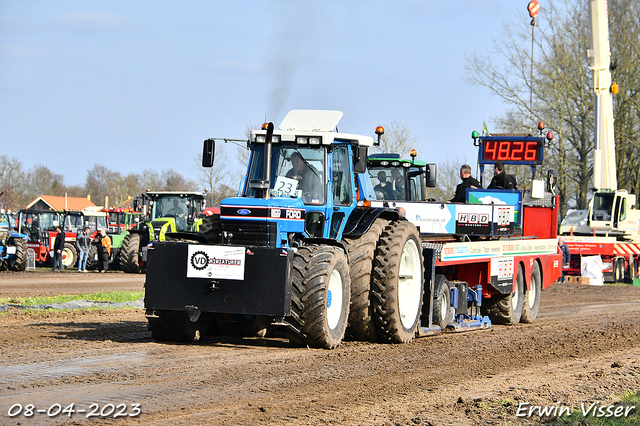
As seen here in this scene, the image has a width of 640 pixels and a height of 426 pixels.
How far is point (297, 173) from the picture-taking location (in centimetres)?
998

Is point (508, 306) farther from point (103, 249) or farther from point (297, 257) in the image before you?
point (103, 249)

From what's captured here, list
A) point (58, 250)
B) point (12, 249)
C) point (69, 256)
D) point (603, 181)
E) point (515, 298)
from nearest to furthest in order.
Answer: point (515, 298) → point (12, 249) → point (58, 250) → point (69, 256) → point (603, 181)

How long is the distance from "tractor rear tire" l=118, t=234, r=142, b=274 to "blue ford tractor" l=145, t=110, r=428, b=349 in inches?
700

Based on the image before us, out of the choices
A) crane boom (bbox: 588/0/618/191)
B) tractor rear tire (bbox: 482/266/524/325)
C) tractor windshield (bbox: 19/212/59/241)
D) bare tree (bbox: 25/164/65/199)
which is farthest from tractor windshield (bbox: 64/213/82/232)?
bare tree (bbox: 25/164/65/199)

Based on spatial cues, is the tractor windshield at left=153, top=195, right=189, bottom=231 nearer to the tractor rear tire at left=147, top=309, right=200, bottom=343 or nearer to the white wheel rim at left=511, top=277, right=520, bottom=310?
the white wheel rim at left=511, top=277, right=520, bottom=310

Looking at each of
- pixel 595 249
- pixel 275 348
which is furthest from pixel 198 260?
pixel 595 249

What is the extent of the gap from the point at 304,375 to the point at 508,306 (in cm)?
752

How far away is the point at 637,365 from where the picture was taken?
9164mm

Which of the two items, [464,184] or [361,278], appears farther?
[464,184]

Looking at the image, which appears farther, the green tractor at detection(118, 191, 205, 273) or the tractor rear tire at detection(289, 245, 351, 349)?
the green tractor at detection(118, 191, 205, 273)

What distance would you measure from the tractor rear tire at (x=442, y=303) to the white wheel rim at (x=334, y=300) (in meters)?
2.65

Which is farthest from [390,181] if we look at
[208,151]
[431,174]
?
[208,151]

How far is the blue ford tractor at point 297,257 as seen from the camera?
29.2 feet

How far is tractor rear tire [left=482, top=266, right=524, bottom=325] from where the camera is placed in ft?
46.8
